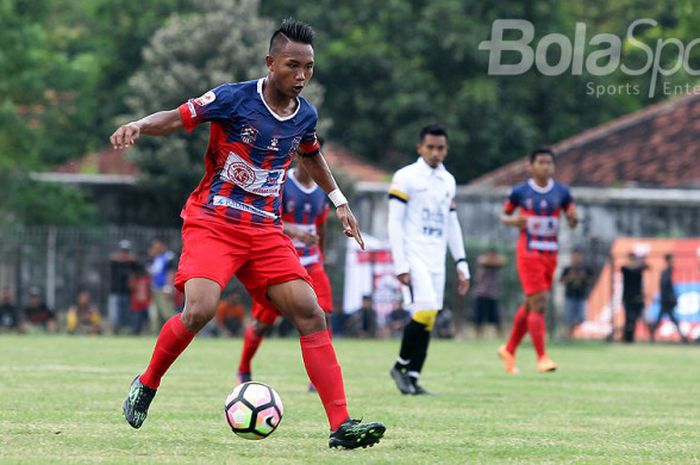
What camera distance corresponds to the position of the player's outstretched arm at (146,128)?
7266mm

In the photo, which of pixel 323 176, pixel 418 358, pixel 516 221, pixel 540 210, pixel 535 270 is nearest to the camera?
pixel 323 176

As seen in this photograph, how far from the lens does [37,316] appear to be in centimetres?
2992

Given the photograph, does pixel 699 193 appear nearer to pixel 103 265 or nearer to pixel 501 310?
pixel 501 310

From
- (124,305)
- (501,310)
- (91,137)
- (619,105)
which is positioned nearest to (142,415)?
(124,305)

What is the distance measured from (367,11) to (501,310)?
1810 centimetres

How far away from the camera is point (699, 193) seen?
39.8m

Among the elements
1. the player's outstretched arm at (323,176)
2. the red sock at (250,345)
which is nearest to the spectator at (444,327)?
the red sock at (250,345)

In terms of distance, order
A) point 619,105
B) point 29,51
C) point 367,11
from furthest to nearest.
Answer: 1. point 619,105
2. point 367,11
3. point 29,51

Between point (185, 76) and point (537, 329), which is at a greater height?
point (185, 76)

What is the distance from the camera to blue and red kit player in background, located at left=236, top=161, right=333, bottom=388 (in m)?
13.3

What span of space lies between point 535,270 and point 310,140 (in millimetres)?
8001

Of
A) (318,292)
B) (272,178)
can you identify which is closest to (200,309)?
(272,178)

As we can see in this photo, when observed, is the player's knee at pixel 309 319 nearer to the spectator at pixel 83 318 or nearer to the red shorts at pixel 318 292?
the red shorts at pixel 318 292

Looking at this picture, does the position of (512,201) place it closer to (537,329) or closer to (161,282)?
(537,329)
